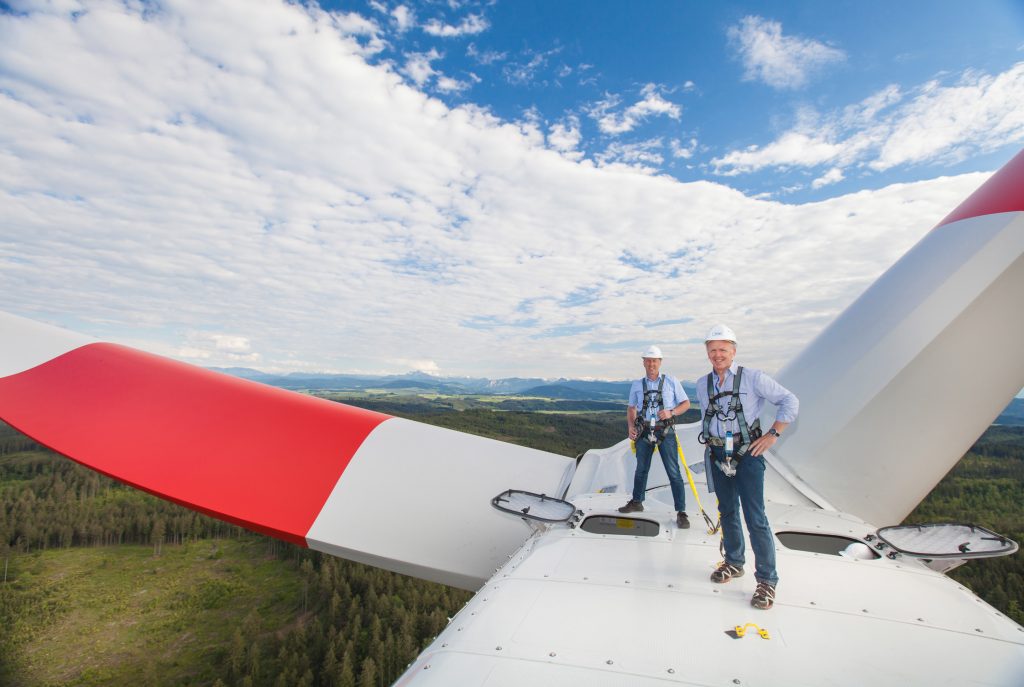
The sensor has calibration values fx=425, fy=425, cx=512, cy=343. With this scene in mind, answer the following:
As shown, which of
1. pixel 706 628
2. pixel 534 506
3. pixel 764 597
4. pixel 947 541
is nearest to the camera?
pixel 706 628

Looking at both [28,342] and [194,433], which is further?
[28,342]

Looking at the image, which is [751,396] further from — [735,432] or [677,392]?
[677,392]

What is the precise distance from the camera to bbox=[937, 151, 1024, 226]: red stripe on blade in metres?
4.99

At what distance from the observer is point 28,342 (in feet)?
19.7

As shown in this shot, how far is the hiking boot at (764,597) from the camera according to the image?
2707mm

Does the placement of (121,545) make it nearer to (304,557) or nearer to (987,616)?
→ (304,557)

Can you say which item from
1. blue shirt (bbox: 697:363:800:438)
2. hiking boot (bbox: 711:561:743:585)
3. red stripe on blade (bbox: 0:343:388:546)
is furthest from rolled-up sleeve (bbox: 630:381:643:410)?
red stripe on blade (bbox: 0:343:388:546)

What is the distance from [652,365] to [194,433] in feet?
18.5

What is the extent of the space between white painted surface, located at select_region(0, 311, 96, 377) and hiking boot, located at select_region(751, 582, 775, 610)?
8421 mm

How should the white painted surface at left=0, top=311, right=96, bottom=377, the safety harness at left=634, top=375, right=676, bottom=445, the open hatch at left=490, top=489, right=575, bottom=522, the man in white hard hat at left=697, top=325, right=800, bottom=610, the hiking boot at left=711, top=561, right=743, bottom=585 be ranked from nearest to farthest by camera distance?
the hiking boot at left=711, top=561, right=743, bottom=585
the man in white hard hat at left=697, top=325, right=800, bottom=610
the open hatch at left=490, top=489, right=575, bottom=522
the safety harness at left=634, top=375, right=676, bottom=445
the white painted surface at left=0, top=311, right=96, bottom=377

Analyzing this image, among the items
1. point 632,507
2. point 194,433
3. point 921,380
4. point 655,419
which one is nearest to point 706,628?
point 632,507

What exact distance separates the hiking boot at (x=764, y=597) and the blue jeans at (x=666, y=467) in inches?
74.3

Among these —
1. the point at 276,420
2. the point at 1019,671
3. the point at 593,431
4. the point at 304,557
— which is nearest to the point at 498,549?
the point at 276,420

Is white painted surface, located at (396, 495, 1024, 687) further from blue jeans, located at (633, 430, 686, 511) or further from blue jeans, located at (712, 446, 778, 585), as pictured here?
blue jeans, located at (633, 430, 686, 511)
